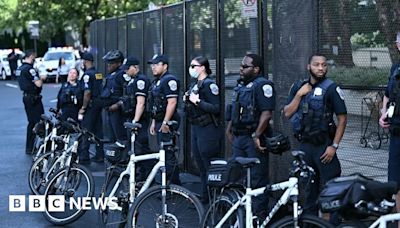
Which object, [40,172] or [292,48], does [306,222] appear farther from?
[40,172]

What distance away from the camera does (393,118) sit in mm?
6195

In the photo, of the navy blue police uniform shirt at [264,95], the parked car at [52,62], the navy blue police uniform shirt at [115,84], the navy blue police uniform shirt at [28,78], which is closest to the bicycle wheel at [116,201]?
the navy blue police uniform shirt at [264,95]

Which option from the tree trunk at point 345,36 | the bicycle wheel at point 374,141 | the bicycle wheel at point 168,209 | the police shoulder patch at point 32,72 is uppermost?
the tree trunk at point 345,36

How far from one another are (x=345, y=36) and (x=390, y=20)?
23.8 inches

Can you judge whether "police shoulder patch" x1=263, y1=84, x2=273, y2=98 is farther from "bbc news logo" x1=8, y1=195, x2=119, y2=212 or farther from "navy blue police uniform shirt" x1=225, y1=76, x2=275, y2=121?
"bbc news logo" x1=8, y1=195, x2=119, y2=212

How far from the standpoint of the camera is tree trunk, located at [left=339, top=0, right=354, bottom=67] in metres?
7.47

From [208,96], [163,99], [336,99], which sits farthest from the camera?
[163,99]

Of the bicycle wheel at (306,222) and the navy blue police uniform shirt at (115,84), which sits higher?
the navy blue police uniform shirt at (115,84)

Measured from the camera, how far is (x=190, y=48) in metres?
11.3

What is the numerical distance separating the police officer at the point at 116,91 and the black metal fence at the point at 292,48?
883 millimetres

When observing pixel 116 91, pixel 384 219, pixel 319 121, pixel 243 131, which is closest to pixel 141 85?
pixel 116 91

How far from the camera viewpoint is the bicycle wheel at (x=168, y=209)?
6.50 m

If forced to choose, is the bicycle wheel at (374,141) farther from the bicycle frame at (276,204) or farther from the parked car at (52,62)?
the parked car at (52,62)

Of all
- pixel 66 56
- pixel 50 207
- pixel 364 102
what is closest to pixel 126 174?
pixel 50 207
